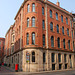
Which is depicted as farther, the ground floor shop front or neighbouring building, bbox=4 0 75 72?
neighbouring building, bbox=4 0 75 72

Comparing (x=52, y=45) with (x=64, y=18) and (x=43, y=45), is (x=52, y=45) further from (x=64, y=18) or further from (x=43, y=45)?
(x=64, y=18)

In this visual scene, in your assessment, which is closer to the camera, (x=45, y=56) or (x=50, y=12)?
(x=45, y=56)

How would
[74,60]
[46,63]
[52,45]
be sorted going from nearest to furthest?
1. [46,63]
2. [52,45]
3. [74,60]

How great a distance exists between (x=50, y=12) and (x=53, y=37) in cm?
657

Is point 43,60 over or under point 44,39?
under

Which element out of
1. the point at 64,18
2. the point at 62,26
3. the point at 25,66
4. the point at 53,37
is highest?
the point at 64,18

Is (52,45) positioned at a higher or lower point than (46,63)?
higher

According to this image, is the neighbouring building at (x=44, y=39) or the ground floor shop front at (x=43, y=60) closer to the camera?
the ground floor shop front at (x=43, y=60)

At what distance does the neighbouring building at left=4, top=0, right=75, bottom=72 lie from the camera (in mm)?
23375

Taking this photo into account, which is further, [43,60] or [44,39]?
[44,39]

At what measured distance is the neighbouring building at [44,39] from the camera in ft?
76.7

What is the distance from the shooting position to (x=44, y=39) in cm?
2603

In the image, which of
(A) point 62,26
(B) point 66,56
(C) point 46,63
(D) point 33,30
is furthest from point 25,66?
(A) point 62,26

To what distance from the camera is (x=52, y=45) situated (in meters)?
27.6
